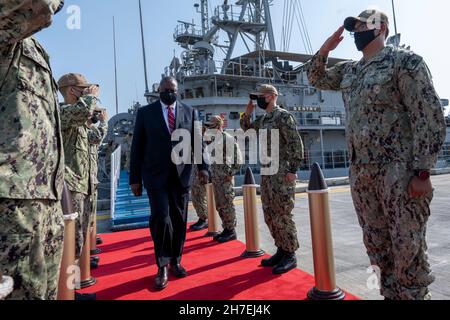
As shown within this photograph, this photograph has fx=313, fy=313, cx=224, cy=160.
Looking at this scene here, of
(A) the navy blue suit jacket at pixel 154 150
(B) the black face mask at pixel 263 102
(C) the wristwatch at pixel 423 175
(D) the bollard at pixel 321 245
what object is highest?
(B) the black face mask at pixel 263 102

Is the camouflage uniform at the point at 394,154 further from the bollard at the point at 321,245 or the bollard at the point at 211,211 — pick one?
the bollard at the point at 211,211

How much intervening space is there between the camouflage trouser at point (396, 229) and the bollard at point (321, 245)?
442 mm

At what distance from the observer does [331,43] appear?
7.73 feet

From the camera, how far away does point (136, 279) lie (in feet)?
10.3

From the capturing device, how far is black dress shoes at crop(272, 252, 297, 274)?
10.0 ft

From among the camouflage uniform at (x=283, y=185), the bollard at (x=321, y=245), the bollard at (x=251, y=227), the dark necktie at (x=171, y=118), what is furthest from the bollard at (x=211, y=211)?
the bollard at (x=321, y=245)

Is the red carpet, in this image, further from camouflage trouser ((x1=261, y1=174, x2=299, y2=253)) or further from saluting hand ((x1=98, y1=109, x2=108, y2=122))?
saluting hand ((x1=98, y1=109, x2=108, y2=122))

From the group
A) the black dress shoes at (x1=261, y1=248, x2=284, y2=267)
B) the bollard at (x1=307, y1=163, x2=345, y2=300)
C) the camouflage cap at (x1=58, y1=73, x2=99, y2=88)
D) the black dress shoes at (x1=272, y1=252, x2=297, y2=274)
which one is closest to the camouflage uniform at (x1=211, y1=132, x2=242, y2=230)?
the black dress shoes at (x1=261, y1=248, x2=284, y2=267)

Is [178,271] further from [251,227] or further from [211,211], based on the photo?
[211,211]

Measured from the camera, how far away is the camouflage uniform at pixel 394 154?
180cm

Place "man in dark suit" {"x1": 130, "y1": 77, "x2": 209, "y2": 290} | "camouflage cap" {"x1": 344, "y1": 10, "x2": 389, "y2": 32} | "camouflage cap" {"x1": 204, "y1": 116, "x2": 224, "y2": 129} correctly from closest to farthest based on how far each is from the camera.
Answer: "camouflage cap" {"x1": 344, "y1": 10, "x2": 389, "y2": 32}, "man in dark suit" {"x1": 130, "y1": 77, "x2": 209, "y2": 290}, "camouflage cap" {"x1": 204, "y1": 116, "x2": 224, "y2": 129}

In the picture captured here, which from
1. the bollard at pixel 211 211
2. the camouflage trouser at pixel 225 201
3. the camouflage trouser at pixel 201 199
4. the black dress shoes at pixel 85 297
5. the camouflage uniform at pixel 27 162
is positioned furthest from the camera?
the camouflage trouser at pixel 201 199

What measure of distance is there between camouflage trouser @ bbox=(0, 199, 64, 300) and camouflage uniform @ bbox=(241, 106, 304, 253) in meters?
2.31

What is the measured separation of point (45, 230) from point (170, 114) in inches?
82.2
